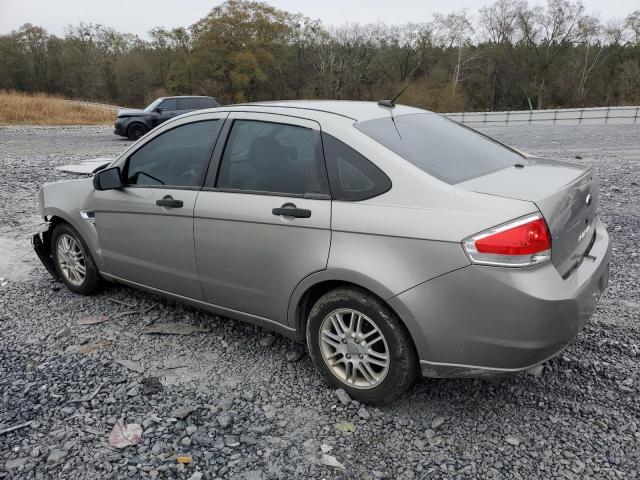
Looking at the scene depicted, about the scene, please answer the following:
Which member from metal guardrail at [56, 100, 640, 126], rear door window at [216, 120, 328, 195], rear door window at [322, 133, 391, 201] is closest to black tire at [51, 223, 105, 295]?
rear door window at [216, 120, 328, 195]

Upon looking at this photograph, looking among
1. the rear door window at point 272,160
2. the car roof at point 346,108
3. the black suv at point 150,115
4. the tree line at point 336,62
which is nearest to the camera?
the rear door window at point 272,160

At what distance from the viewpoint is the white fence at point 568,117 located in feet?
80.8

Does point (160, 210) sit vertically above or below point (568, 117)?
below

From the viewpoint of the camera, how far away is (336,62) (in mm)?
60375

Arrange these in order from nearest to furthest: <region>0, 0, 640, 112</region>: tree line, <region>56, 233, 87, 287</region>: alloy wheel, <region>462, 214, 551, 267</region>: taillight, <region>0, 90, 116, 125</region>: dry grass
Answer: <region>462, 214, 551, 267</region>: taillight < <region>56, 233, 87, 287</region>: alloy wheel < <region>0, 90, 116, 125</region>: dry grass < <region>0, 0, 640, 112</region>: tree line

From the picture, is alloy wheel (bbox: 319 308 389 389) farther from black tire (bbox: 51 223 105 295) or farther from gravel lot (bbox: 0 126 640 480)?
black tire (bbox: 51 223 105 295)

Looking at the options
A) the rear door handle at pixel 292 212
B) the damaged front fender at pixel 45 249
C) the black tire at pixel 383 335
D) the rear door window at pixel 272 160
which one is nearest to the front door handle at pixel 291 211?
the rear door handle at pixel 292 212

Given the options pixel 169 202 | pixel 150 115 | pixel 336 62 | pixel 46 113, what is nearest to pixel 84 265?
pixel 169 202

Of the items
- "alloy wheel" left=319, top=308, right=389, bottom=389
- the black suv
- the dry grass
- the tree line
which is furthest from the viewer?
the tree line

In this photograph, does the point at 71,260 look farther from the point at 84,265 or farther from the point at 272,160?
the point at 272,160

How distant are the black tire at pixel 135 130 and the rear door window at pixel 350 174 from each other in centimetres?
1700

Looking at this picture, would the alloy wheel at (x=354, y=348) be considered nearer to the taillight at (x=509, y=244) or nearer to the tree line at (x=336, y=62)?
the taillight at (x=509, y=244)

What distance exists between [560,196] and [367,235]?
3.34ft

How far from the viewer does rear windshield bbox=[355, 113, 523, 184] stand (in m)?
2.88
